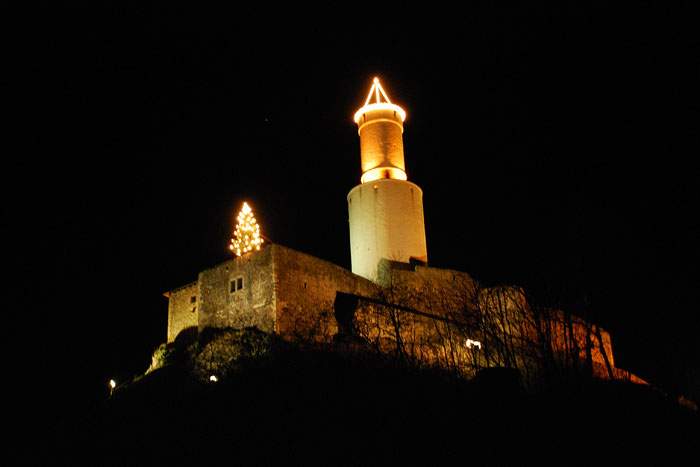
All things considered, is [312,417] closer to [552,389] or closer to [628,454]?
[552,389]

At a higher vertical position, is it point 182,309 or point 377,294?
point 182,309

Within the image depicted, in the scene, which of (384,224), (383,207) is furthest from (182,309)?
(383,207)

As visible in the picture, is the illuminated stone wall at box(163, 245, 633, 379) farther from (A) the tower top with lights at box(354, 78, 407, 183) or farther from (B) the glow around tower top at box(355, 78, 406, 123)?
(B) the glow around tower top at box(355, 78, 406, 123)

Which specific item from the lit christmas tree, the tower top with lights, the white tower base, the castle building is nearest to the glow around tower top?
the tower top with lights

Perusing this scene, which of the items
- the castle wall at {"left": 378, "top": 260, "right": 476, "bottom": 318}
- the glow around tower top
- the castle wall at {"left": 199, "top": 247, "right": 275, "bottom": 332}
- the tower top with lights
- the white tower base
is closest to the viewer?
the castle wall at {"left": 199, "top": 247, "right": 275, "bottom": 332}

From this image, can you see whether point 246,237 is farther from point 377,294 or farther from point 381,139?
point 381,139

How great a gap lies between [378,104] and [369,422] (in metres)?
28.2

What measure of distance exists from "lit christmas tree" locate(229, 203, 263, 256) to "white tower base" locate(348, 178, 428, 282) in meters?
6.62

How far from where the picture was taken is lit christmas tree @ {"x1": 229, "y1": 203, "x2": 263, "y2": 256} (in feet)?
108

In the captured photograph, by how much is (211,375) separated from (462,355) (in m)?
10.6

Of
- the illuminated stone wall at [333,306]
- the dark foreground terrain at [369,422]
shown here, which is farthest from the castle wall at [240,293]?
the dark foreground terrain at [369,422]

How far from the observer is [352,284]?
31250 mm

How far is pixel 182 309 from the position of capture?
35.0 metres

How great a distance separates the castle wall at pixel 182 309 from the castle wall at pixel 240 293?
3529 mm
